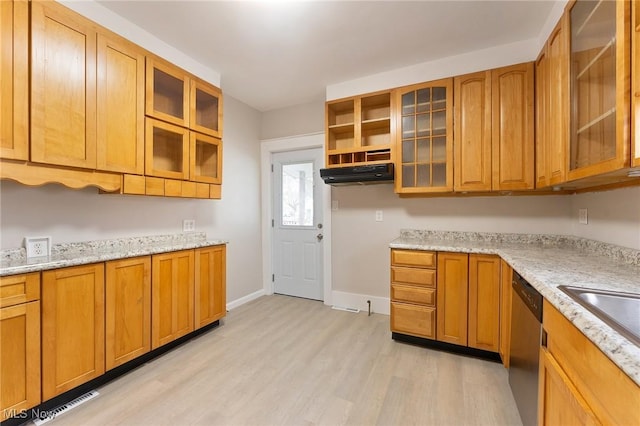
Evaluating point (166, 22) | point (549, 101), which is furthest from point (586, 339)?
point (166, 22)

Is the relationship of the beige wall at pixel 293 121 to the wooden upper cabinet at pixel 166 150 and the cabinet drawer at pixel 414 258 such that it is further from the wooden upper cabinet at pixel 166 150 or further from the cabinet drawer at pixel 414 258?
the cabinet drawer at pixel 414 258

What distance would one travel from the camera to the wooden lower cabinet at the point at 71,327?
155cm

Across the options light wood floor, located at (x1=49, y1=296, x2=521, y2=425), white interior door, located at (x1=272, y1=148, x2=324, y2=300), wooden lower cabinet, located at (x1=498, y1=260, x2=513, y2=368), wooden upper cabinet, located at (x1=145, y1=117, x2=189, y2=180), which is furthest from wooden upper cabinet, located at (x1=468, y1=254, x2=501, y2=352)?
wooden upper cabinet, located at (x1=145, y1=117, x2=189, y2=180)

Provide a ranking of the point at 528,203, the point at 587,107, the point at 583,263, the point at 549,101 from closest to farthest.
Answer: the point at 587,107 → the point at 583,263 → the point at 549,101 → the point at 528,203

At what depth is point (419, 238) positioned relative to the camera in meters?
2.87

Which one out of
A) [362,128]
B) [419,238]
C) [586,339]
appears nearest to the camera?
[586,339]

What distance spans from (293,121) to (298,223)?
1.43 metres

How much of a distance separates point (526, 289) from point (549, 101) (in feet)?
4.54

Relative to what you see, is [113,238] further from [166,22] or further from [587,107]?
[587,107]

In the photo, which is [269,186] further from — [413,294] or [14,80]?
[14,80]

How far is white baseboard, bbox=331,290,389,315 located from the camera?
3.18 m

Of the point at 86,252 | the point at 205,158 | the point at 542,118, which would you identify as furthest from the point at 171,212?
the point at 542,118

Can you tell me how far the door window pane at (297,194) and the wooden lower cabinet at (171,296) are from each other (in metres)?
1.63

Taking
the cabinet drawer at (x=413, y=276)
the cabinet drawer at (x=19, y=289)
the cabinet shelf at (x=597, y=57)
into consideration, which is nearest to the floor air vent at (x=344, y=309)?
the cabinet drawer at (x=413, y=276)
